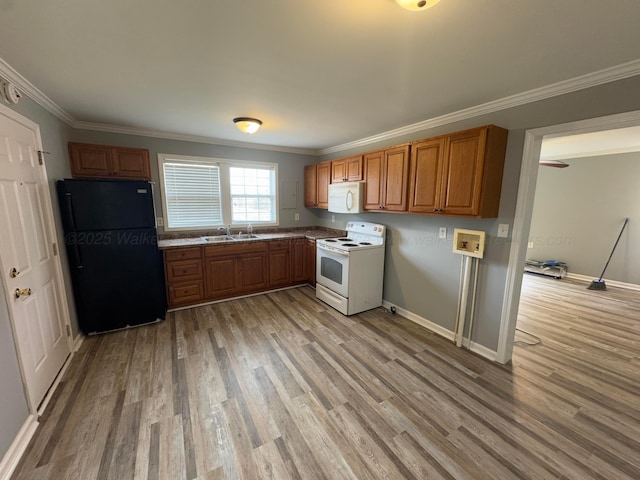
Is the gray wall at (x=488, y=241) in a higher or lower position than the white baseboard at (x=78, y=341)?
higher

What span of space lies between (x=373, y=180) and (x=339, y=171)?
2.45 feet

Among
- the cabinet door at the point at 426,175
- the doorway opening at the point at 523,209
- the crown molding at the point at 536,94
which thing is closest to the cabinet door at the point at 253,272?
the cabinet door at the point at 426,175

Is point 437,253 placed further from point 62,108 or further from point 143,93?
point 62,108

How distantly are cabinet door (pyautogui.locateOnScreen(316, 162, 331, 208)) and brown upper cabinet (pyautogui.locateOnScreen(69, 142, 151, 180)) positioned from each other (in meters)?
2.47

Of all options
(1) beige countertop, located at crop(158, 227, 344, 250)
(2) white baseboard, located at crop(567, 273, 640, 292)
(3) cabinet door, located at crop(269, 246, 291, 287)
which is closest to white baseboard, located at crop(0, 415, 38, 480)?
(1) beige countertop, located at crop(158, 227, 344, 250)

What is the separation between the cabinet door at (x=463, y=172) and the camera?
7.19ft

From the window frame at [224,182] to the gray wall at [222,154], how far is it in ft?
0.17

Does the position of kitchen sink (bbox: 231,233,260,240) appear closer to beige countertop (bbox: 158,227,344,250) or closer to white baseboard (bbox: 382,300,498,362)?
beige countertop (bbox: 158,227,344,250)

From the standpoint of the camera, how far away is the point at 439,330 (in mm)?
2934

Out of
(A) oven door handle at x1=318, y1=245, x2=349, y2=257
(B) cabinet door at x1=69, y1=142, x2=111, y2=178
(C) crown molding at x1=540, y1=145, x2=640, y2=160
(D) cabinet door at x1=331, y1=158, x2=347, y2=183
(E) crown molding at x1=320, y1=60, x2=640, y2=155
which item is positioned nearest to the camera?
(E) crown molding at x1=320, y1=60, x2=640, y2=155

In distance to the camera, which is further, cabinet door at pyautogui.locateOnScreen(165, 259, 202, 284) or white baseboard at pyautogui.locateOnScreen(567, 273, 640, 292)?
white baseboard at pyautogui.locateOnScreen(567, 273, 640, 292)

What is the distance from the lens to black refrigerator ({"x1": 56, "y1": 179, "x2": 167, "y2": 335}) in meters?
2.59

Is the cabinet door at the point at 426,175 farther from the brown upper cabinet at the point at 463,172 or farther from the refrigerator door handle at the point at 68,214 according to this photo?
the refrigerator door handle at the point at 68,214

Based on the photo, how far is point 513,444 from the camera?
1.61m
